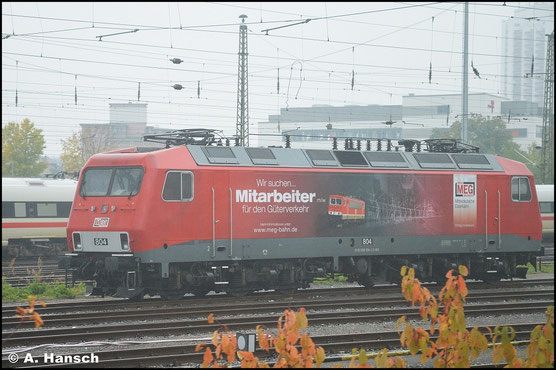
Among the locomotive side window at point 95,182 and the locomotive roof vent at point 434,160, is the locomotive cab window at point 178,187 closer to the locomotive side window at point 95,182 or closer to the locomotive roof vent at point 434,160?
the locomotive side window at point 95,182

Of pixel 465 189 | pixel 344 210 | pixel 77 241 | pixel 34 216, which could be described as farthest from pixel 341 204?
pixel 34 216

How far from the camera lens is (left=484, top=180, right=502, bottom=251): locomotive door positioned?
76.9 feet

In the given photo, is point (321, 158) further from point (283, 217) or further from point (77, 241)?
point (77, 241)

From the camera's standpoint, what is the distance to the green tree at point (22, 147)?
5678cm

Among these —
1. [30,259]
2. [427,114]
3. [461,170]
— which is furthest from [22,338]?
[427,114]

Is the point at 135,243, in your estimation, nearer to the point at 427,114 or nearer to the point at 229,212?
the point at 229,212

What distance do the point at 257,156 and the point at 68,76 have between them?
17.9 m

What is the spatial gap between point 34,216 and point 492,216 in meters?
20.3

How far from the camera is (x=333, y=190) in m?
20.8

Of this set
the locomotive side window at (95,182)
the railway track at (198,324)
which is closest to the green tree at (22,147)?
the locomotive side window at (95,182)

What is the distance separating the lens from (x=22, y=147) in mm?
57562

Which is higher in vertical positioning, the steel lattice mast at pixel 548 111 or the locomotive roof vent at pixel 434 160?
the steel lattice mast at pixel 548 111

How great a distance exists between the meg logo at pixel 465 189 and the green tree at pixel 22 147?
40675mm

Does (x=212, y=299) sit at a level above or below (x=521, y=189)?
below
